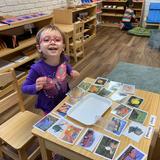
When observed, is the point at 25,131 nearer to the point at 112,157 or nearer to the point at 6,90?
the point at 112,157

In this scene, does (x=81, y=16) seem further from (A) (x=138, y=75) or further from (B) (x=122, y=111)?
(B) (x=122, y=111)

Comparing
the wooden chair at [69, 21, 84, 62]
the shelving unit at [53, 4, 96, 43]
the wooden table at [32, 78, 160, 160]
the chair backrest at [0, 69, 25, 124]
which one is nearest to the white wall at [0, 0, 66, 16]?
the shelving unit at [53, 4, 96, 43]

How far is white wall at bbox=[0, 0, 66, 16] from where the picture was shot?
266 cm

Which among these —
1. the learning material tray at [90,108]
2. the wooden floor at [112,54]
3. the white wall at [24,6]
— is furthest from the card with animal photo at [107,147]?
the white wall at [24,6]

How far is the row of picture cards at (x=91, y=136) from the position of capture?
0.87 metres

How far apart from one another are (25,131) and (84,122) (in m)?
0.57

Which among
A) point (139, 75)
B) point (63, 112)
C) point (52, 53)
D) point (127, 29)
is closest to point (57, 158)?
point (63, 112)

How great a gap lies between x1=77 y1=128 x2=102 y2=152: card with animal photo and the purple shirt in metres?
0.50

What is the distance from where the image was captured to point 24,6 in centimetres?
300

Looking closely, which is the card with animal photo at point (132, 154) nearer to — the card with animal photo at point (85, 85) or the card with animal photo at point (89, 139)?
the card with animal photo at point (89, 139)

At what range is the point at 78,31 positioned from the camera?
358 cm

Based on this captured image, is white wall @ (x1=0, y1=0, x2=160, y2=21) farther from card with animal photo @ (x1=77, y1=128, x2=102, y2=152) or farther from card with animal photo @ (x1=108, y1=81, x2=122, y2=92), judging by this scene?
card with animal photo @ (x1=77, y1=128, x2=102, y2=152)

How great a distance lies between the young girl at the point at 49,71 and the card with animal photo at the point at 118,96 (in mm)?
360

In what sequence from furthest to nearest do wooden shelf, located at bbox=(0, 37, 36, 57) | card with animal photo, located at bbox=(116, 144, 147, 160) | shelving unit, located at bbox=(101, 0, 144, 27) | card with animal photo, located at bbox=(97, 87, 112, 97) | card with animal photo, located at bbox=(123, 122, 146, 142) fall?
shelving unit, located at bbox=(101, 0, 144, 27)
wooden shelf, located at bbox=(0, 37, 36, 57)
card with animal photo, located at bbox=(97, 87, 112, 97)
card with animal photo, located at bbox=(123, 122, 146, 142)
card with animal photo, located at bbox=(116, 144, 147, 160)
